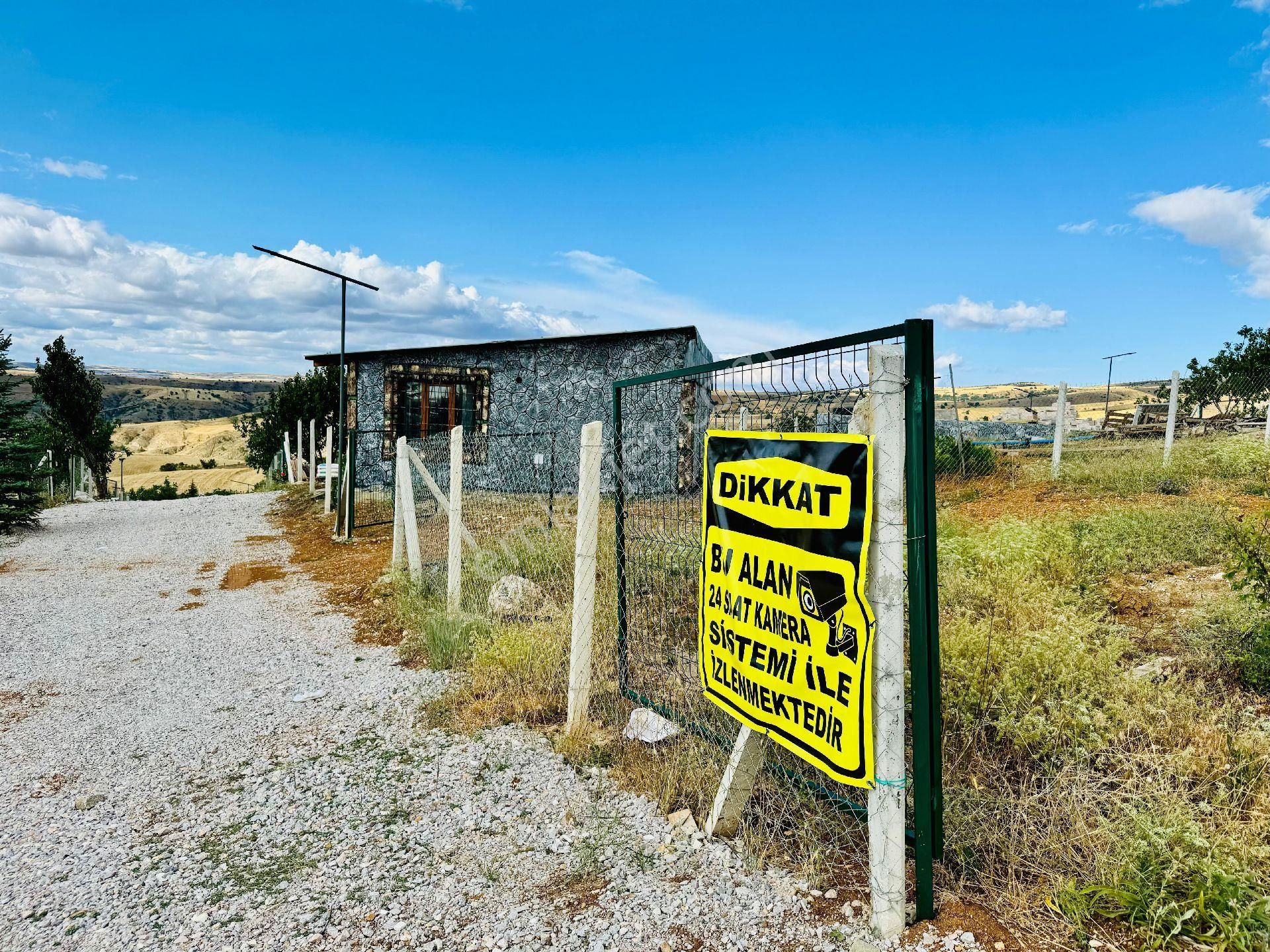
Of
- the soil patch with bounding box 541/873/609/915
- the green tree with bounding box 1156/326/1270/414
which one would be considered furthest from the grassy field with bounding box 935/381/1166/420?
the soil patch with bounding box 541/873/609/915

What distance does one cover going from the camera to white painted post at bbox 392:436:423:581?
810 cm

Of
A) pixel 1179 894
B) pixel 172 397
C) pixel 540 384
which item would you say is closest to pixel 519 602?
pixel 1179 894

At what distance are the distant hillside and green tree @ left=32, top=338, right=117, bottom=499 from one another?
58.6 meters

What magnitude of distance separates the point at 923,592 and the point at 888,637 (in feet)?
0.58

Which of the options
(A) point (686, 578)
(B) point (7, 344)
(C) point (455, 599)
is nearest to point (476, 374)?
(B) point (7, 344)

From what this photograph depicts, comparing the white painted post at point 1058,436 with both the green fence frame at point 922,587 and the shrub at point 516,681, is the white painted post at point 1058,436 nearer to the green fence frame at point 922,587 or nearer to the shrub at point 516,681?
the shrub at point 516,681

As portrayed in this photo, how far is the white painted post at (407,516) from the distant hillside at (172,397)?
259 feet

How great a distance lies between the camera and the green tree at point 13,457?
42.1 ft

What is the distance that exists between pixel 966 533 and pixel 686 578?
12.4 ft

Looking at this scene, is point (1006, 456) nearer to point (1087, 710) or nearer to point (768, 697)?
point (1087, 710)

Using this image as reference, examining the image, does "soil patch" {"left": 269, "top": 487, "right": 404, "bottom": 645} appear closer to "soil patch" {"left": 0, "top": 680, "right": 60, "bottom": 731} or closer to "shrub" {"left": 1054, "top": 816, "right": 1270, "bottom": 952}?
"soil patch" {"left": 0, "top": 680, "right": 60, "bottom": 731}

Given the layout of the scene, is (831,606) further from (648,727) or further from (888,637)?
(648,727)

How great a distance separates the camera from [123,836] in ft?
11.4

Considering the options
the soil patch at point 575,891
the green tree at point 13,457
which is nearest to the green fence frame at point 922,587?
the soil patch at point 575,891
